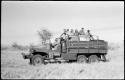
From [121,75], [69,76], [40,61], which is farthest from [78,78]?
[40,61]

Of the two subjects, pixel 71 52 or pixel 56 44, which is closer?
pixel 71 52

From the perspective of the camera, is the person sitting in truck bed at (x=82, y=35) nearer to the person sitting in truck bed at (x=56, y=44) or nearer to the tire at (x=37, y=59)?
the person sitting in truck bed at (x=56, y=44)

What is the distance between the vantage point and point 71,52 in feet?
49.2

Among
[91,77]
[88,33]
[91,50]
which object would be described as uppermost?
[88,33]

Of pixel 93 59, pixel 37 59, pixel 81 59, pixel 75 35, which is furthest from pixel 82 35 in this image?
pixel 37 59

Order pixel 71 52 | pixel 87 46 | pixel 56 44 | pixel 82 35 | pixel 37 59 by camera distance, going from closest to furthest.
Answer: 1. pixel 37 59
2. pixel 71 52
3. pixel 87 46
4. pixel 56 44
5. pixel 82 35

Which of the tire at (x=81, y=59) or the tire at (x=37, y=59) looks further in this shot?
the tire at (x=81, y=59)

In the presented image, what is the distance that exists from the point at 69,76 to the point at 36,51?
5.81 metres

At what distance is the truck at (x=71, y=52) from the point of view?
1467 centimetres

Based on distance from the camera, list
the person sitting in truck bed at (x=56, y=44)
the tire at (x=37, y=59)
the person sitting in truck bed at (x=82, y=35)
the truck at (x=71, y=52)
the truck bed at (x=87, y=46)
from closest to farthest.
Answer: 1. the tire at (x=37, y=59)
2. the truck at (x=71, y=52)
3. the truck bed at (x=87, y=46)
4. the person sitting in truck bed at (x=56, y=44)
5. the person sitting in truck bed at (x=82, y=35)

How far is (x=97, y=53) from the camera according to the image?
613 inches

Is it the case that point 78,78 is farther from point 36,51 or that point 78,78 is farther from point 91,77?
point 36,51

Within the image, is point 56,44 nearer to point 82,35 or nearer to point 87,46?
point 82,35

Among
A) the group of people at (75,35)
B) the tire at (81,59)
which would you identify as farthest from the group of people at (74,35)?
the tire at (81,59)
